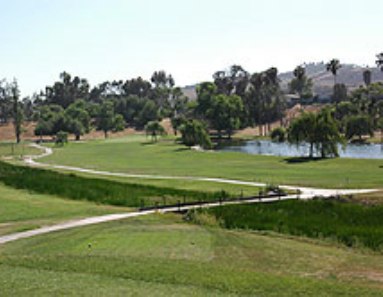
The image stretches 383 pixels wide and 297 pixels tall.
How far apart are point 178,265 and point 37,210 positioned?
2022cm

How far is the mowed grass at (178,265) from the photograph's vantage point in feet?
56.4

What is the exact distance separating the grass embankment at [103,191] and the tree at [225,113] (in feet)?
377

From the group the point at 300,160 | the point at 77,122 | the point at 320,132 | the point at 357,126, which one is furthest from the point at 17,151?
the point at 357,126

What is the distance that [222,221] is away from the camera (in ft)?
109

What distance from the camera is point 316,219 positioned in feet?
105

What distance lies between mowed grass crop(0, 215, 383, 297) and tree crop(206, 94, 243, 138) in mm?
137339

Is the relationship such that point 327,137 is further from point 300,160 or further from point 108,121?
point 108,121

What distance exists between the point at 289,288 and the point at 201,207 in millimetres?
19910

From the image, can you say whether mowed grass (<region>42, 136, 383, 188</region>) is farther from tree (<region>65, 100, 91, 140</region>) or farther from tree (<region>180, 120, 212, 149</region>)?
tree (<region>65, 100, 91, 140</region>)

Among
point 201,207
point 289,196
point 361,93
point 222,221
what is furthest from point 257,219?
point 361,93

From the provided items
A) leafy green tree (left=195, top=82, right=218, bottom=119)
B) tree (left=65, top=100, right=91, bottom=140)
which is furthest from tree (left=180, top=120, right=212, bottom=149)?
tree (left=65, top=100, right=91, bottom=140)

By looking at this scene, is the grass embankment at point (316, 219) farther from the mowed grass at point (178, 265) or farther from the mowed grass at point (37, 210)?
the mowed grass at point (37, 210)

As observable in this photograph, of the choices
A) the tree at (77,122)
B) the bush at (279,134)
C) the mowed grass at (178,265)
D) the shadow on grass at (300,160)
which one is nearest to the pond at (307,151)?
the bush at (279,134)

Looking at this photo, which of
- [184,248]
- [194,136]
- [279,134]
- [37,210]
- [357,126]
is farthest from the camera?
[279,134]
